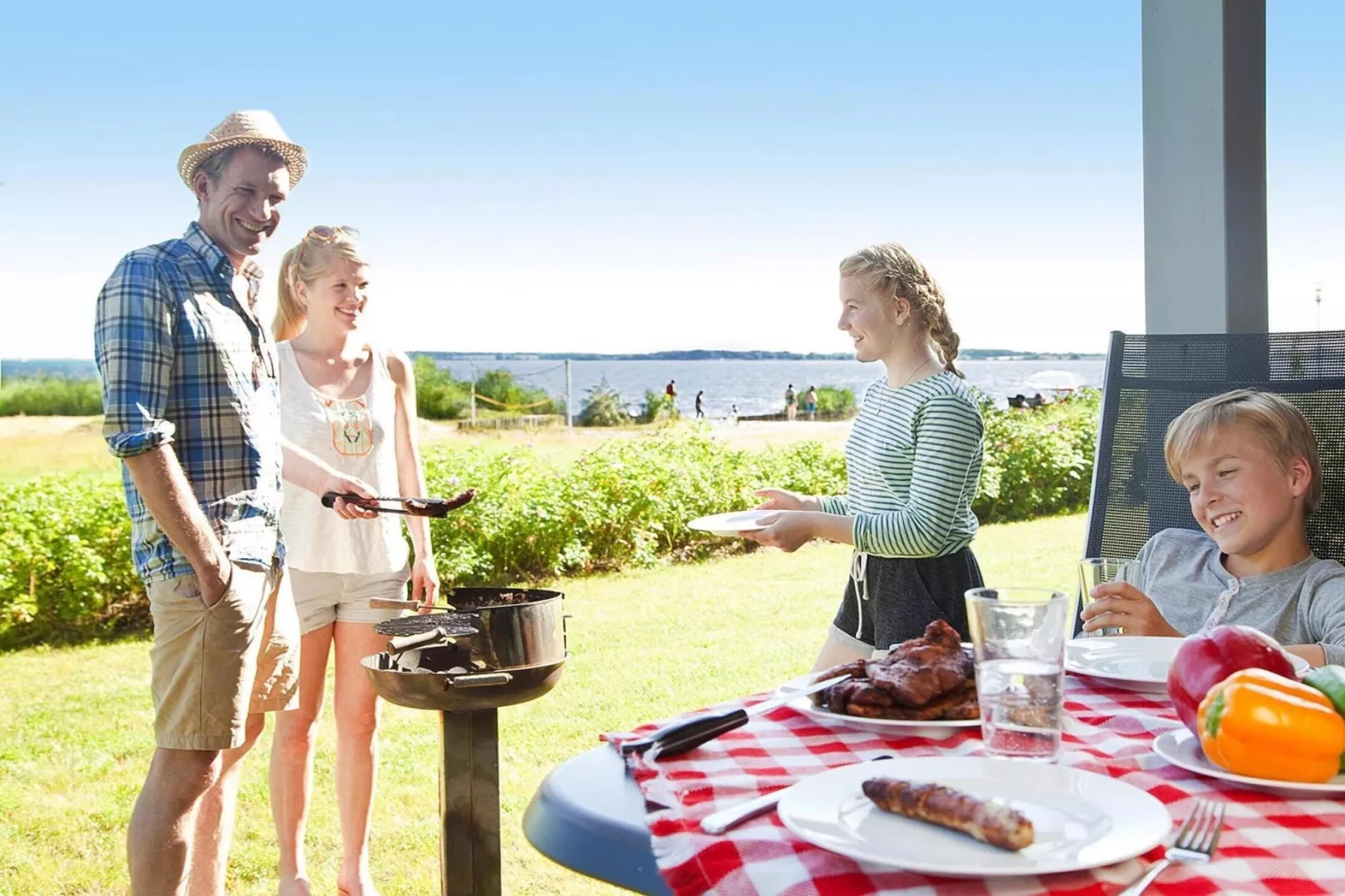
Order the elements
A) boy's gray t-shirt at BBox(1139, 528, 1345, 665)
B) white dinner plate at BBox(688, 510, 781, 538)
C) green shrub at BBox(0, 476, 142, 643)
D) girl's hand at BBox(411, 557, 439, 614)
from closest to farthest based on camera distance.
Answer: boy's gray t-shirt at BBox(1139, 528, 1345, 665) < white dinner plate at BBox(688, 510, 781, 538) < girl's hand at BBox(411, 557, 439, 614) < green shrub at BBox(0, 476, 142, 643)

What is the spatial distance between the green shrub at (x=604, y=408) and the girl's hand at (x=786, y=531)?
13967 millimetres

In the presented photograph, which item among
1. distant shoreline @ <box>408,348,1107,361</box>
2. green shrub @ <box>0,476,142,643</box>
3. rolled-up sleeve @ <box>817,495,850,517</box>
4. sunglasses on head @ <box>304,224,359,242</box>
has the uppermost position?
distant shoreline @ <box>408,348,1107,361</box>

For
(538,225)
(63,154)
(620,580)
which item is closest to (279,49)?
(63,154)

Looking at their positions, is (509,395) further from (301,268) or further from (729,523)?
(729,523)

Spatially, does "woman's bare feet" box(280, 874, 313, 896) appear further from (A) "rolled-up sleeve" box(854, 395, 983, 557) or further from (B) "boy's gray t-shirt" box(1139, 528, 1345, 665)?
(B) "boy's gray t-shirt" box(1139, 528, 1345, 665)

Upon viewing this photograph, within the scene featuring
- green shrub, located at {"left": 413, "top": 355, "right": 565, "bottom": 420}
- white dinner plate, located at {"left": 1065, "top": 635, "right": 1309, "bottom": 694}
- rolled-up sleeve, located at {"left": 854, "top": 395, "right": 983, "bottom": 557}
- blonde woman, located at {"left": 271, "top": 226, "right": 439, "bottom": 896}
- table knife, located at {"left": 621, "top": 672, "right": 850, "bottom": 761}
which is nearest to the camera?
table knife, located at {"left": 621, "top": 672, "right": 850, "bottom": 761}

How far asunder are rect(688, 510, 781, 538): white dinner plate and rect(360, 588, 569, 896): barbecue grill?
309 mm

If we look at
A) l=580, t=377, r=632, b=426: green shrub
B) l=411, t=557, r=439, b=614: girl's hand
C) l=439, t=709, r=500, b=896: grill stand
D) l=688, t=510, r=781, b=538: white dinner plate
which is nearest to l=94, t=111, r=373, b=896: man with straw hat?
l=411, t=557, r=439, b=614: girl's hand

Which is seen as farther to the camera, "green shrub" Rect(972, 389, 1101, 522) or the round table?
"green shrub" Rect(972, 389, 1101, 522)

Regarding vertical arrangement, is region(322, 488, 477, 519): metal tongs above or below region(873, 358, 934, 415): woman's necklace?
below

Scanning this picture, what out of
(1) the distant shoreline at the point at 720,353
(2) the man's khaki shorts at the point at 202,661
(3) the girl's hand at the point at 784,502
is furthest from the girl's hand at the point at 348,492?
(1) the distant shoreline at the point at 720,353

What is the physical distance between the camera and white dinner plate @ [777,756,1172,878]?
79 centimetres

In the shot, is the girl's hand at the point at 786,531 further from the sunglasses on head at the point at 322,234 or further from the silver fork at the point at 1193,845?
the sunglasses on head at the point at 322,234

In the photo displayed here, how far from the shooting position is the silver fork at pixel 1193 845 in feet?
2.57
